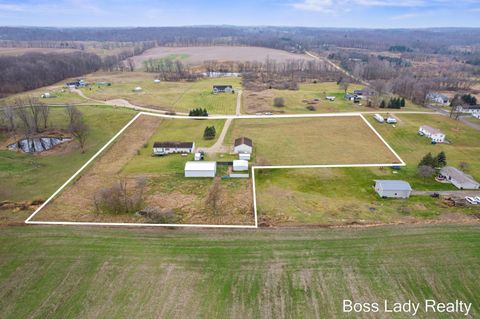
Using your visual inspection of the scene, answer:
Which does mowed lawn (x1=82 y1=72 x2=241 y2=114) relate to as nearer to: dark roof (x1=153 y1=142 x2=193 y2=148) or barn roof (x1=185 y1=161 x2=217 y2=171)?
dark roof (x1=153 y1=142 x2=193 y2=148)

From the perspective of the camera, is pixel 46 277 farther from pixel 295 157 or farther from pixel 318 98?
pixel 318 98

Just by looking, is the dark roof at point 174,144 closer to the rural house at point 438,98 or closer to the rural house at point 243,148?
the rural house at point 243,148

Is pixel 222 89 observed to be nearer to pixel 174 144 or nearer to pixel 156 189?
pixel 174 144

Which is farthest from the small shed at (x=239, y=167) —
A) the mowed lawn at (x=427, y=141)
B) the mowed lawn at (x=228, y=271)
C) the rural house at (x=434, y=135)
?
the rural house at (x=434, y=135)

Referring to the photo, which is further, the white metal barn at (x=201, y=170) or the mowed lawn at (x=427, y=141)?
the mowed lawn at (x=427, y=141)

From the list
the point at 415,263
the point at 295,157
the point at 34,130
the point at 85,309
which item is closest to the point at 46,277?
the point at 85,309

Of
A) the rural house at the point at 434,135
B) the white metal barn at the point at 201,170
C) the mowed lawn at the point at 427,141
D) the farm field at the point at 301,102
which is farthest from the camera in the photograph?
the farm field at the point at 301,102
